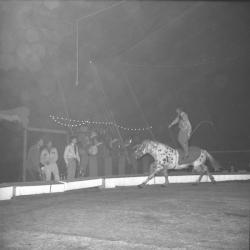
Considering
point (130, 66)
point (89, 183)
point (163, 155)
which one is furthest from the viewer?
point (130, 66)

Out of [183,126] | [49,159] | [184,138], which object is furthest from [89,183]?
[183,126]

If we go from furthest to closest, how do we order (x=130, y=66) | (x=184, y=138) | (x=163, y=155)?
(x=130, y=66), (x=184, y=138), (x=163, y=155)

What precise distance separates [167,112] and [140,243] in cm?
1458

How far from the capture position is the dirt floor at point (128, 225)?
14.1 feet

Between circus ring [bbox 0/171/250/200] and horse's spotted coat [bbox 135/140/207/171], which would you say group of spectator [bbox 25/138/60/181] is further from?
horse's spotted coat [bbox 135/140/207/171]

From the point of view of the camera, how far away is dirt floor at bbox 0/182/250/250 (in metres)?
4.29

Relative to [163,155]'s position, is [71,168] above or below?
below

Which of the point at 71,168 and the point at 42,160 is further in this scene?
the point at 71,168

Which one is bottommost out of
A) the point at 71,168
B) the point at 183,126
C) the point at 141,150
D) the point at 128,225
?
the point at 128,225

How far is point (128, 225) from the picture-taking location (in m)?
5.34

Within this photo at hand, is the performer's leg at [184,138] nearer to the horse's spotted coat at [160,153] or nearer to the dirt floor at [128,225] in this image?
the horse's spotted coat at [160,153]

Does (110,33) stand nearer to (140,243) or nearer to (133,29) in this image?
(133,29)

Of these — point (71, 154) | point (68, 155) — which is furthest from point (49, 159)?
point (71, 154)

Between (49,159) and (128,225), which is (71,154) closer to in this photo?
(49,159)
